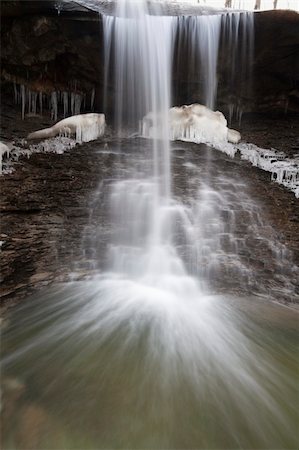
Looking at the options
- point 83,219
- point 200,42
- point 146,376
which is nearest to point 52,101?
point 200,42

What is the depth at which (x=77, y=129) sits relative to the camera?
23.9 feet

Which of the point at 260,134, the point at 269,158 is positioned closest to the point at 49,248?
the point at 269,158

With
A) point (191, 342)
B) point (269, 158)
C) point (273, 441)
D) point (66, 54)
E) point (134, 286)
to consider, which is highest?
point (66, 54)

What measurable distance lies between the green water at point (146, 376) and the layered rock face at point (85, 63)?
5934 millimetres

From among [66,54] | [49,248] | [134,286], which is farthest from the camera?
[66,54]

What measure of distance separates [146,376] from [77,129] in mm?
5726

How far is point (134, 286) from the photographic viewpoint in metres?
4.55

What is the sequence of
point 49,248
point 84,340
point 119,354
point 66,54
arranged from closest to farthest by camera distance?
point 119,354
point 84,340
point 49,248
point 66,54

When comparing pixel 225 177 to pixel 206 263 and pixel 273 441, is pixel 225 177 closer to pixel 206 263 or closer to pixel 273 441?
pixel 206 263

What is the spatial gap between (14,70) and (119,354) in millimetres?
7352

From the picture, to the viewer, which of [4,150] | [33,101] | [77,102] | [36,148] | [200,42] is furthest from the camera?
[77,102]

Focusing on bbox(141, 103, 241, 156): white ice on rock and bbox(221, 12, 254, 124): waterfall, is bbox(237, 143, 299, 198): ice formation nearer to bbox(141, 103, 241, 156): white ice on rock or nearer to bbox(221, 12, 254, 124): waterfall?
bbox(141, 103, 241, 156): white ice on rock

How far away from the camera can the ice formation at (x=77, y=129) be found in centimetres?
709

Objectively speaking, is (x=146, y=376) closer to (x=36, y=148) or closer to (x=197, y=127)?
(x=36, y=148)
